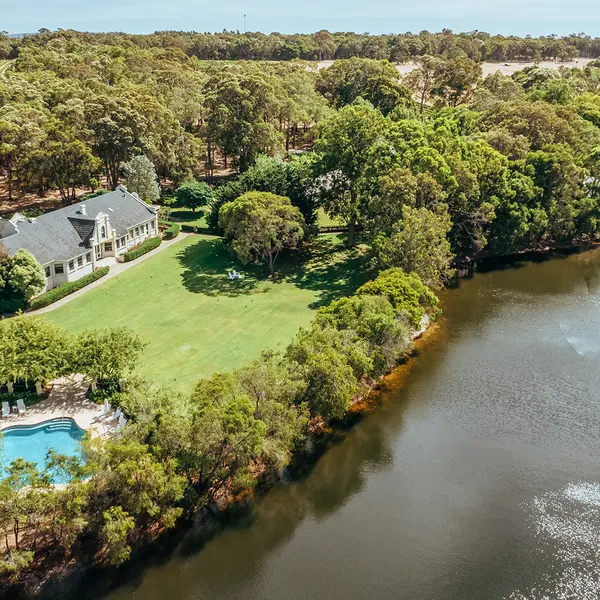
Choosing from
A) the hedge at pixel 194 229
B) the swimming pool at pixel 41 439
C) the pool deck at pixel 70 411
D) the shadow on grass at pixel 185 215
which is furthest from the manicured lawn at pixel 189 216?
the swimming pool at pixel 41 439

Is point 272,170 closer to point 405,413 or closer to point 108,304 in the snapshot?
point 108,304

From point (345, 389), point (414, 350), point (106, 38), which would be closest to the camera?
point (345, 389)

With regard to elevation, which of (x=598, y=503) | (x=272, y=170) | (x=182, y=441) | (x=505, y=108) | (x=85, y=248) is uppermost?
(x=505, y=108)

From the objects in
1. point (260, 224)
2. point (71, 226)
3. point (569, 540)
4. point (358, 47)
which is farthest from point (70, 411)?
point (358, 47)

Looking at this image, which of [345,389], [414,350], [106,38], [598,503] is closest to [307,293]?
[414,350]

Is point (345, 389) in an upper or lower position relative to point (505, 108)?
lower

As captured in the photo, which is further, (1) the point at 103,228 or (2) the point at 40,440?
(1) the point at 103,228

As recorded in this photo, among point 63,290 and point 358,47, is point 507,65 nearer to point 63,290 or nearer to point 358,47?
point 358,47
